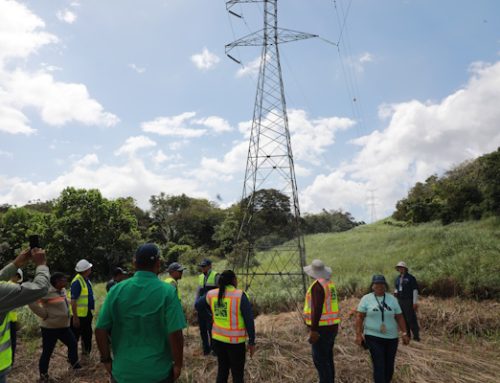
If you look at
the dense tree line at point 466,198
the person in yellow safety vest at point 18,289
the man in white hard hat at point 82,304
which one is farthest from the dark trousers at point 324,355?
the dense tree line at point 466,198

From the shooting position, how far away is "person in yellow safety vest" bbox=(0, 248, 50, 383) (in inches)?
108

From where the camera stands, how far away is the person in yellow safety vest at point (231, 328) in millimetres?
4445

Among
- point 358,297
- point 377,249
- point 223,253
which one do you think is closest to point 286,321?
point 358,297

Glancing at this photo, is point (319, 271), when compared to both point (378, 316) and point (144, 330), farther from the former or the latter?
point (144, 330)

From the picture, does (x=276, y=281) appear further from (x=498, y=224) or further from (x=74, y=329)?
(x=498, y=224)

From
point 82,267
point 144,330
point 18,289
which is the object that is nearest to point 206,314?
point 82,267

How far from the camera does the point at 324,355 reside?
191 inches

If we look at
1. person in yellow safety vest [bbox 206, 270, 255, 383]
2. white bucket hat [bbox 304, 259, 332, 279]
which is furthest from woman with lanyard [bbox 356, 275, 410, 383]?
person in yellow safety vest [bbox 206, 270, 255, 383]

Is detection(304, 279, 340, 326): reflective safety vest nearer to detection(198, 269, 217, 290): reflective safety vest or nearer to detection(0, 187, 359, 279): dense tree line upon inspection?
detection(198, 269, 217, 290): reflective safety vest

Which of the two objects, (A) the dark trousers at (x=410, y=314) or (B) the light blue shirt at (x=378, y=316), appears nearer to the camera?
(B) the light blue shirt at (x=378, y=316)

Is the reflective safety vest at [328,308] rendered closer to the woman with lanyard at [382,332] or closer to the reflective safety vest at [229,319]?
the woman with lanyard at [382,332]

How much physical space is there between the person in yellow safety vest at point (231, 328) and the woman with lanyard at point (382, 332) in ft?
4.85

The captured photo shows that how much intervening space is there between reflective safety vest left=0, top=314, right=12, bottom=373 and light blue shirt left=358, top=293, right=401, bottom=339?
12.6ft

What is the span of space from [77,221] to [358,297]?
25.1 m
